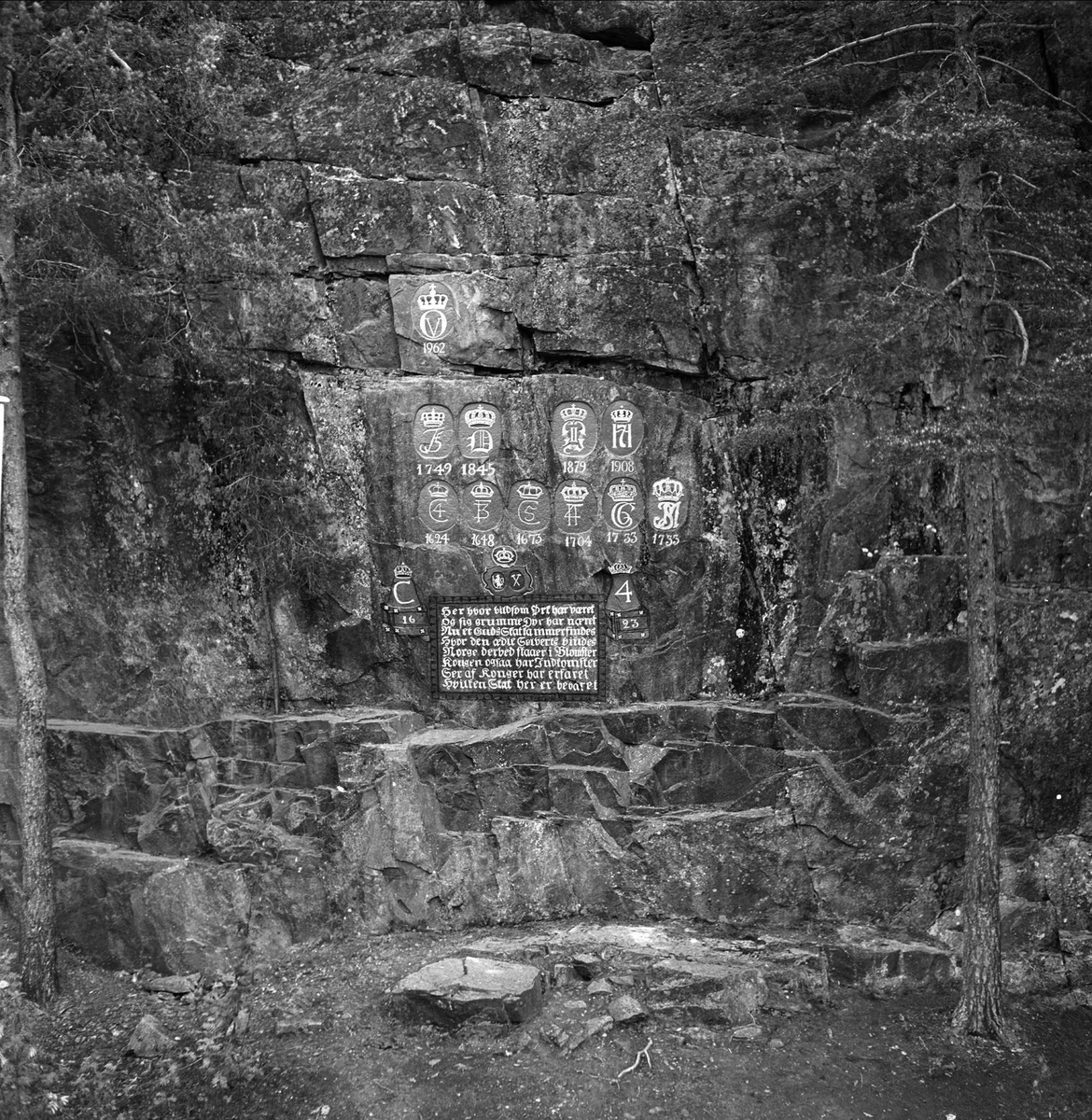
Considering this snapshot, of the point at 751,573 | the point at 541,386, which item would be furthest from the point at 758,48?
the point at 751,573

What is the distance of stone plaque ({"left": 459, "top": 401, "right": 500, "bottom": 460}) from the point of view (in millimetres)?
9742

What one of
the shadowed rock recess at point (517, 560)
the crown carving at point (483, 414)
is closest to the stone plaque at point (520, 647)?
the shadowed rock recess at point (517, 560)

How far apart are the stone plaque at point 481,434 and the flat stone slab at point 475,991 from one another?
469cm

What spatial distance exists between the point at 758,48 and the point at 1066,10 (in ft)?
10.1

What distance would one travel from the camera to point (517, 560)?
976 centimetres

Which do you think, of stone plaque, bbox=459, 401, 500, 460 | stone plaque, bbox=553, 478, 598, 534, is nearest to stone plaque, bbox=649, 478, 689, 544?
stone plaque, bbox=553, 478, 598, 534

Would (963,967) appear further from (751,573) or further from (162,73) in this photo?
(162,73)

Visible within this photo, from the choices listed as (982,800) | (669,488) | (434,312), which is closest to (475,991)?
(982,800)

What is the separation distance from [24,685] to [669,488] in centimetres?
604

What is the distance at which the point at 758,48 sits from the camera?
976 centimetres

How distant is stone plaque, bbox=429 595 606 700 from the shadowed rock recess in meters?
0.13

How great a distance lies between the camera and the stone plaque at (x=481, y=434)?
9.74 meters

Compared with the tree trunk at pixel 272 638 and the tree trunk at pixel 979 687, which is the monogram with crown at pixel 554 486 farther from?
the tree trunk at pixel 979 687

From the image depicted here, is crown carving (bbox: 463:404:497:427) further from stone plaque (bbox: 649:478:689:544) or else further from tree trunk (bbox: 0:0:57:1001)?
tree trunk (bbox: 0:0:57:1001)
